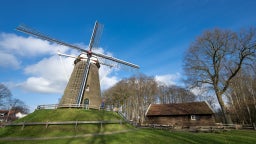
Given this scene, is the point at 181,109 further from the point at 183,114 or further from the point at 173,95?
the point at 173,95

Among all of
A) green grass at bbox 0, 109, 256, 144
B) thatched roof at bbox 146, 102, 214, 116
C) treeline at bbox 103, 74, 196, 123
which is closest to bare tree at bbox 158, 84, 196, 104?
treeline at bbox 103, 74, 196, 123

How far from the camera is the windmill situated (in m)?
21.3

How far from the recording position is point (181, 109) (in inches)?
1167

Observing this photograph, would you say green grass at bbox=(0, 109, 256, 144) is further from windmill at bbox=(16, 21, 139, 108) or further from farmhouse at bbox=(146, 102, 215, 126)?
farmhouse at bbox=(146, 102, 215, 126)

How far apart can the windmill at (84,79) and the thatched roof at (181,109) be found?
47.1 ft

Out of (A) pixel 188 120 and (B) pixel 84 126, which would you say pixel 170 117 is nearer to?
(A) pixel 188 120


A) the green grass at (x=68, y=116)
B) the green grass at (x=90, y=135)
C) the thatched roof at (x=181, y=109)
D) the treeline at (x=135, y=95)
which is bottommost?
the green grass at (x=90, y=135)

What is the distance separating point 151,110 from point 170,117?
15.6 feet

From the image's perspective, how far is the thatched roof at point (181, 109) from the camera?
89.2 feet

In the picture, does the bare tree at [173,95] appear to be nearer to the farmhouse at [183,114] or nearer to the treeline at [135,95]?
the treeline at [135,95]

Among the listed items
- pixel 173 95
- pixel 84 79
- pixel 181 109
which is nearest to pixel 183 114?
pixel 181 109

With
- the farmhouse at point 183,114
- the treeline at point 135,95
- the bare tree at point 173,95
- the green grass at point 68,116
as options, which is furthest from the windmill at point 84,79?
the bare tree at point 173,95

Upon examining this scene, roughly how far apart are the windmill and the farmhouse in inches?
561

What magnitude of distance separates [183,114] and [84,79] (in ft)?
64.8
